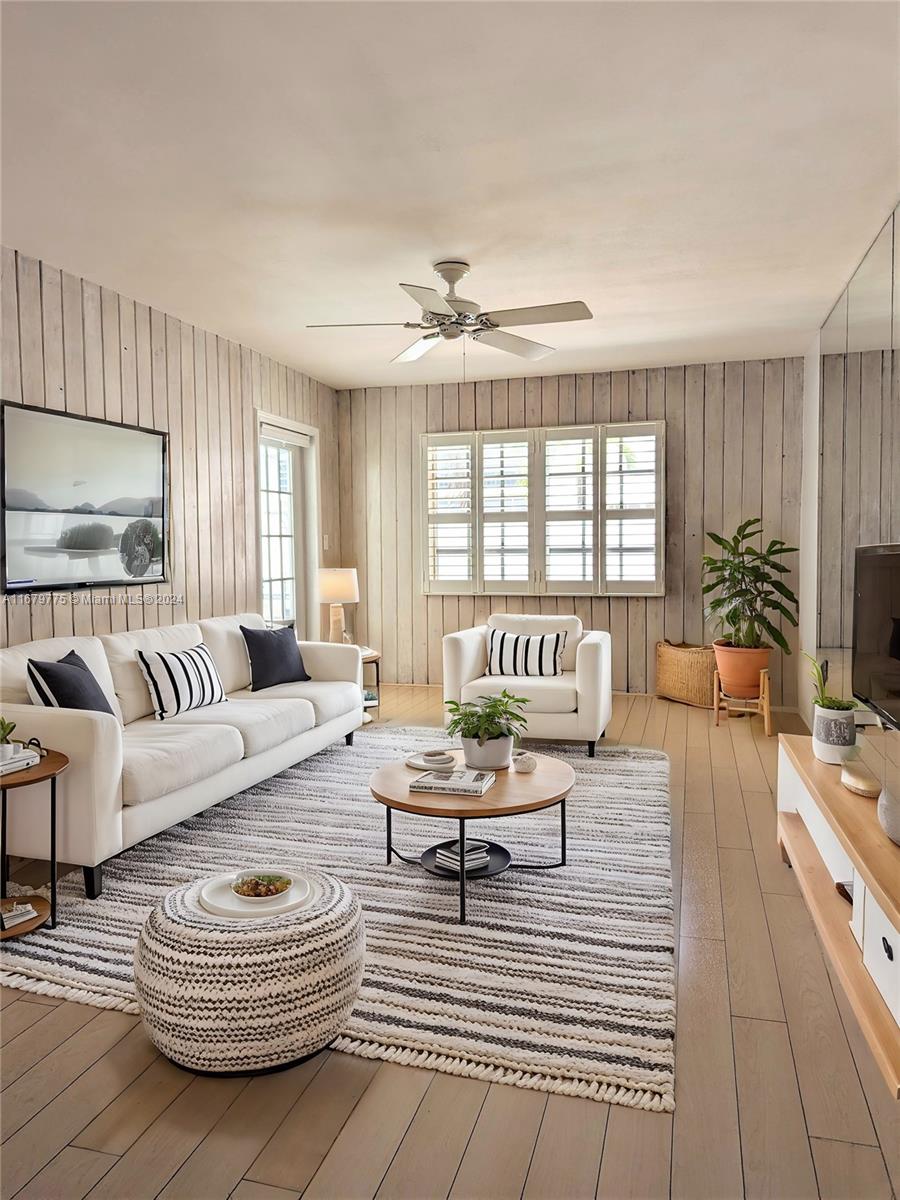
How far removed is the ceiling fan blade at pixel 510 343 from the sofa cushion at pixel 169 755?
2.29 metres

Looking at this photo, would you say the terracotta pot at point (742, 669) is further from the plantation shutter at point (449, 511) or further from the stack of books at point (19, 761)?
the stack of books at point (19, 761)

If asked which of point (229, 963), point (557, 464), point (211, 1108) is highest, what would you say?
point (557, 464)

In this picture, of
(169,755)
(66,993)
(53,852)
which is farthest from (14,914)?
(169,755)

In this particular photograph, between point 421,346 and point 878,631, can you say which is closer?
point 878,631

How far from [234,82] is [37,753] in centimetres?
224

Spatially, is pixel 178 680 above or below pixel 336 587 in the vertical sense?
below

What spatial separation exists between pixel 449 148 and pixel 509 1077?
9.32 feet

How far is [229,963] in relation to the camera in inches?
77.0

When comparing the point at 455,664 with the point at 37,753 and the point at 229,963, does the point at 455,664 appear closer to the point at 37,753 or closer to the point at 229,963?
the point at 37,753

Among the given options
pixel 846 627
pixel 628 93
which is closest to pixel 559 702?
pixel 846 627

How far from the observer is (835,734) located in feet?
10.2

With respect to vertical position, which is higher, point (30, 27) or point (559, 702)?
point (30, 27)

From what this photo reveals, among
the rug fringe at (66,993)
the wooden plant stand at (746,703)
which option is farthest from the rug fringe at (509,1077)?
the wooden plant stand at (746,703)

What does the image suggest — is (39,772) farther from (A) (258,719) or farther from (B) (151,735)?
(A) (258,719)
